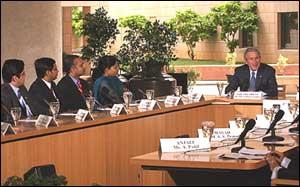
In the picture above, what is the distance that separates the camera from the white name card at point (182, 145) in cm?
458

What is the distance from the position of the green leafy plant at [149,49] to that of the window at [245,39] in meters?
10.2

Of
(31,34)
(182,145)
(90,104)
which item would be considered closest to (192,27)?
(31,34)

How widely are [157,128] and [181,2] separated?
51.7 feet

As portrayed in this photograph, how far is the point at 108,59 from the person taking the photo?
24.1 ft

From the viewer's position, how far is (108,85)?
7.19 meters

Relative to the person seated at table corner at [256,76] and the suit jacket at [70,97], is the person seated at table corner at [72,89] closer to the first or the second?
the suit jacket at [70,97]

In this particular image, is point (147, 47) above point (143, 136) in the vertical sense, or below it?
above

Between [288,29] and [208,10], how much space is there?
2210 millimetres

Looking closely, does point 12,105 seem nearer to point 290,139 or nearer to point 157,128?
point 157,128

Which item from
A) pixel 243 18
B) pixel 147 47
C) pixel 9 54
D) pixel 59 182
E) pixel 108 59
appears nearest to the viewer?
pixel 59 182

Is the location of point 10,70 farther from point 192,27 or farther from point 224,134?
point 192,27

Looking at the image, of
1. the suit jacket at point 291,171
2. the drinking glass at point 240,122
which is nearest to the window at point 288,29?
the drinking glass at point 240,122

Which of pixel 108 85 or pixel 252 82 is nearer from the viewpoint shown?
pixel 108 85

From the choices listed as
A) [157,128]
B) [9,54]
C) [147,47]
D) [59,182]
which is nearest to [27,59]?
[9,54]
